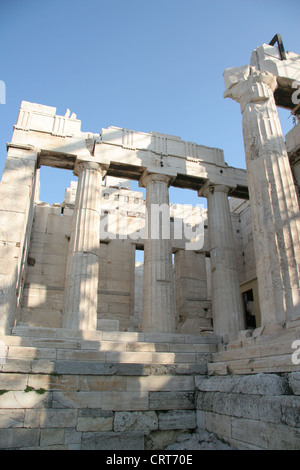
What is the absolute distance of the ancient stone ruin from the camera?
803 centimetres

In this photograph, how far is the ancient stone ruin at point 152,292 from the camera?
26.3 feet

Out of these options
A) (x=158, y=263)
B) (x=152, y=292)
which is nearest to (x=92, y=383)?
(x=152, y=292)

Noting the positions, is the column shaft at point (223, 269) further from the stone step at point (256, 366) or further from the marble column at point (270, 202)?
the marble column at point (270, 202)

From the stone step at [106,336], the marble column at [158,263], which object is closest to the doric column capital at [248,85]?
the marble column at [158,263]

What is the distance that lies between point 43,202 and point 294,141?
12483mm

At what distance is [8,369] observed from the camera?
328 inches

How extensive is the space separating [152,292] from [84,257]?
9.13 ft

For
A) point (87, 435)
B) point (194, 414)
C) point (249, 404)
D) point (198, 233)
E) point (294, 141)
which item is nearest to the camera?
point (249, 404)

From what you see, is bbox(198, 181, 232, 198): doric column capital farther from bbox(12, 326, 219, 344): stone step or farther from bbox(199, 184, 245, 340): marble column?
bbox(12, 326, 219, 344): stone step

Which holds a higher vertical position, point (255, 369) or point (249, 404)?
point (255, 369)

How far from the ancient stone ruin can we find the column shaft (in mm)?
52

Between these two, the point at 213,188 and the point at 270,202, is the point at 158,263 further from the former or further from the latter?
the point at 270,202
